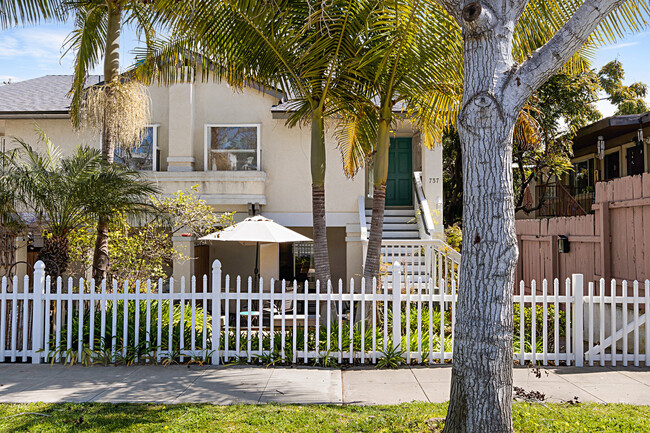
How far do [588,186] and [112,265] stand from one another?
53.7 feet

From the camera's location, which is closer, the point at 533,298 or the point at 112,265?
the point at 533,298

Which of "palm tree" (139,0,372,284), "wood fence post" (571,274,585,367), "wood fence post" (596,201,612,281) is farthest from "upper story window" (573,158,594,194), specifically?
"palm tree" (139,0,372,284)

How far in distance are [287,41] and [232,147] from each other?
23.9 feet

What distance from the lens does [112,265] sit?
37.3ft

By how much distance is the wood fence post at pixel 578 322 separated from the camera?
8.05 meters

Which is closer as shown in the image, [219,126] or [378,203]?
[378,203]

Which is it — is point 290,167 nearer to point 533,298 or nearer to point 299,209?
point 299,209

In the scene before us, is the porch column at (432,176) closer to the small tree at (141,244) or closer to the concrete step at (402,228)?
the concrete step at (402,228)

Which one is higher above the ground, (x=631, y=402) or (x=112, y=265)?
(x=112, y=265)

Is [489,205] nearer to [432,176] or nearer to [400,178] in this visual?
[432,176]

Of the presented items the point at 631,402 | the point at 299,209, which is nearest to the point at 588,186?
the point at 299,209

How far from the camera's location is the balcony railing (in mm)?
18453

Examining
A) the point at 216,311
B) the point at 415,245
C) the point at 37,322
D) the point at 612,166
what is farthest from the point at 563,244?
the point at 37,322

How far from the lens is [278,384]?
7102 mm
